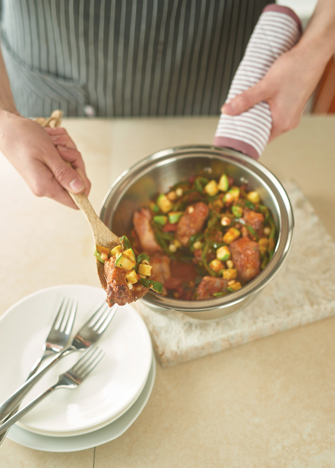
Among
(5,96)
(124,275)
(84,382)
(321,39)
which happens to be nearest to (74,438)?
(84,382)

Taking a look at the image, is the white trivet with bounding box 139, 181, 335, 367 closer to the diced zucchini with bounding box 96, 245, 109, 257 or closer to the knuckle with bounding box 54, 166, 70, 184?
the diced zucchini with bounding box 96, 245, 109, 257

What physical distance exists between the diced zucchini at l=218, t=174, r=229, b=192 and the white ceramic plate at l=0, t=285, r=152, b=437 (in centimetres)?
45

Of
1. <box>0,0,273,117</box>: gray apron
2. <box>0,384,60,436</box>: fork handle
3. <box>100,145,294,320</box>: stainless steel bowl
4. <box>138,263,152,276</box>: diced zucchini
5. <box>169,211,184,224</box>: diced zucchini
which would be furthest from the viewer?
<box>0,0,273,117</box>: gray apron

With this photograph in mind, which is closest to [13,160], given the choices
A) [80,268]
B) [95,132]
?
[80,268]

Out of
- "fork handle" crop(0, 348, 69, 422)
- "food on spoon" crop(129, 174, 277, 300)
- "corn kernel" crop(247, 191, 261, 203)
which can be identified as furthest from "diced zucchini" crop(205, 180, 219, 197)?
"fork handle" crop(0, 348, 69, 422)

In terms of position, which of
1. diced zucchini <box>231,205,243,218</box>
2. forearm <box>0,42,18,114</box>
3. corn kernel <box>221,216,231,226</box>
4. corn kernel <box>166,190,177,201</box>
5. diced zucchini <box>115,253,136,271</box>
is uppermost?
forearm <box>0,42,18,114</box>

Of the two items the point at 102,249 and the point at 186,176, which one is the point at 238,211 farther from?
the point at 102,249

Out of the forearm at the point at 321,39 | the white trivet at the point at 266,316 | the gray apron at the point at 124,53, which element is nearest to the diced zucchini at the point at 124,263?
the white trivet at the point at 266,316

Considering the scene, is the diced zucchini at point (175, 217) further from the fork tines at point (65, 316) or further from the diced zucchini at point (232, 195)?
the fork tines at point (65, 316)

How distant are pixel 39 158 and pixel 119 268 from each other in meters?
0.40

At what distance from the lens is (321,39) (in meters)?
1.23

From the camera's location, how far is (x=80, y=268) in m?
1.24

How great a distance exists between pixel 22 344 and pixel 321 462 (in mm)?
730

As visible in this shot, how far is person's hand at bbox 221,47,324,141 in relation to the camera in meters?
1.15
